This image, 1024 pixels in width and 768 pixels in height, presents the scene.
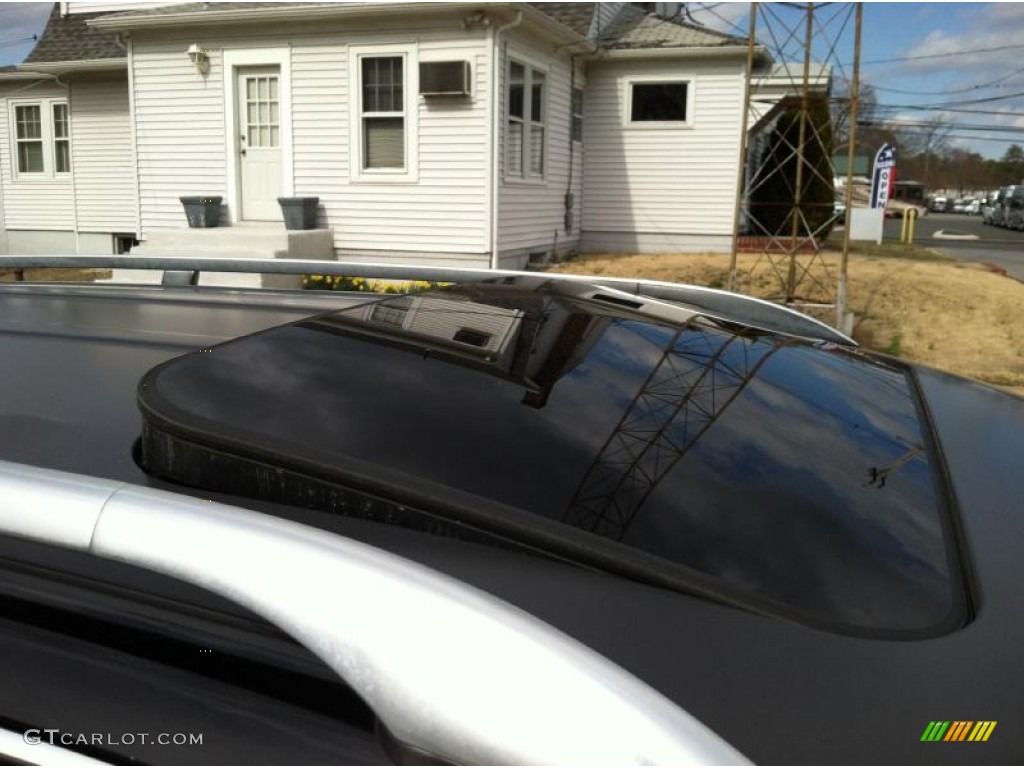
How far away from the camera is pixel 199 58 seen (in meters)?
14.0

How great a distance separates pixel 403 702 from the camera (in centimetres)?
85

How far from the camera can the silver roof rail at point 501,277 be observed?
8.34ft

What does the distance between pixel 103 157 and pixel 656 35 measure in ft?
35.8

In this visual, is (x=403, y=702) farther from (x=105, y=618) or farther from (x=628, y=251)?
(x=628, y=251)

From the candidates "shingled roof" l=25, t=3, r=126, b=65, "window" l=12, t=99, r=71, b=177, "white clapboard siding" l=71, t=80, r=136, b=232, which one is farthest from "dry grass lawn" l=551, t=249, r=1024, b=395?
"window" l=12, t=99, r=71, b=177

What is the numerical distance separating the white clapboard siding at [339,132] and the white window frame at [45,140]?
421 cm

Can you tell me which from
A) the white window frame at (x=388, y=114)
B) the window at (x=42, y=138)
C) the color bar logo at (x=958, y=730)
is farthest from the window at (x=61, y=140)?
the color bar logo at (x=958, y=730)

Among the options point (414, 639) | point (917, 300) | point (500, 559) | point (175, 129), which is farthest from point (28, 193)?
point (414, 639)

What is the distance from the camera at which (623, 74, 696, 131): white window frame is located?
642 inches

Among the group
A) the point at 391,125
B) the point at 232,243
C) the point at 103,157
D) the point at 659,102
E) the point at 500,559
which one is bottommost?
the point at 232,243

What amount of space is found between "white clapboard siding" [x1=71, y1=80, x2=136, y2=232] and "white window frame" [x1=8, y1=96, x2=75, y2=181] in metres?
0.36

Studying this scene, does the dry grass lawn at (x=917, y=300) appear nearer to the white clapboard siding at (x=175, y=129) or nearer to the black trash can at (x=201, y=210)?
the black trash can at (x=201, y=210)

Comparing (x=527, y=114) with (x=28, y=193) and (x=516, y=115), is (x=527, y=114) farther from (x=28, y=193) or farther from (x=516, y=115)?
(x=28, y=193)

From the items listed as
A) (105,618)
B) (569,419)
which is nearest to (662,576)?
(569,419)
